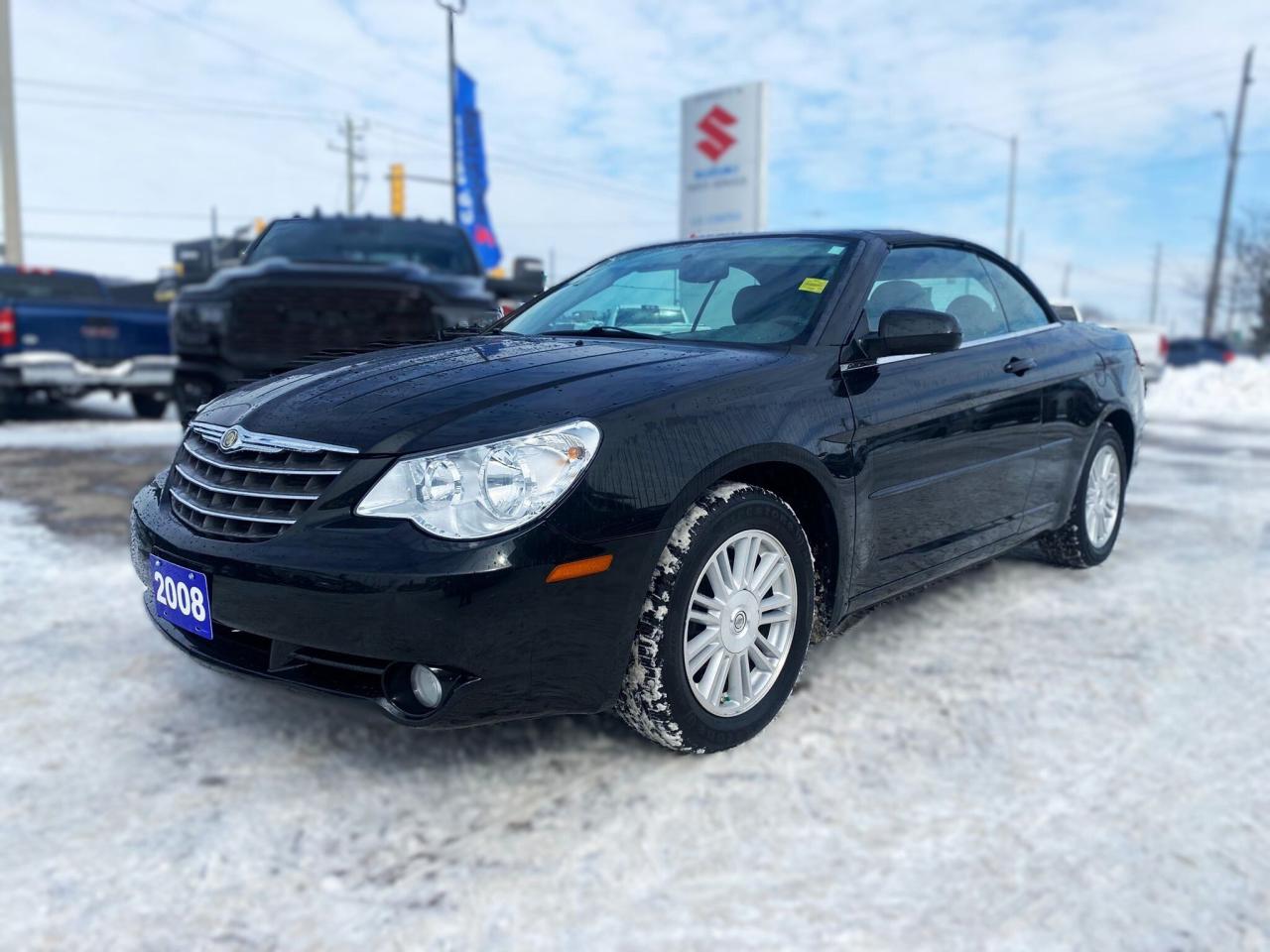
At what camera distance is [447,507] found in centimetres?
222

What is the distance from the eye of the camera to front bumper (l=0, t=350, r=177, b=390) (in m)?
9.09

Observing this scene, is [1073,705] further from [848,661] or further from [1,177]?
[1,177]

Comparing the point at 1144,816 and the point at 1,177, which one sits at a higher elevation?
the point at 1,177

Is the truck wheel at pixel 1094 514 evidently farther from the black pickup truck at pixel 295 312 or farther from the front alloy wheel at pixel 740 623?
the black pickup truck at pixel 295 312

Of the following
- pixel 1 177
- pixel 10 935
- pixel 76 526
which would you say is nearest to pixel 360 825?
pixel 10 935

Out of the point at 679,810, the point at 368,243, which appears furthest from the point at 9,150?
the point at 679,810

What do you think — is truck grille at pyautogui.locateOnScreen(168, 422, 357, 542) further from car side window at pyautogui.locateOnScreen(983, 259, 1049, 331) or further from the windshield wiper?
car side window at pyautogui.locateOnScreen(983, 259, 1049, 331)

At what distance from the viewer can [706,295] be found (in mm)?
3375

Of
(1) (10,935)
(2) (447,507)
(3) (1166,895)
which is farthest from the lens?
(2) (447,507)

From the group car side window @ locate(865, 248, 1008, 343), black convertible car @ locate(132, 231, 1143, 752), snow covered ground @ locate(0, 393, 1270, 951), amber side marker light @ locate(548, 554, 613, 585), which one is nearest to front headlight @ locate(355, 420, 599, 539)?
black convertible car @ locate(132, 231, 1143, 752)

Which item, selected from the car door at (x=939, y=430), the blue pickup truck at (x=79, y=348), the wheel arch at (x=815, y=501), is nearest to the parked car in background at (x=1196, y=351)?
the blue pickup truck at (x=79, y=348)

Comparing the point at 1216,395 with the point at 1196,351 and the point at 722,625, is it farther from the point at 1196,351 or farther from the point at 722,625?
the point at 722,625

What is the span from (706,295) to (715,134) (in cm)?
1709

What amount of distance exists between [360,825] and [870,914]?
3.62 ft
